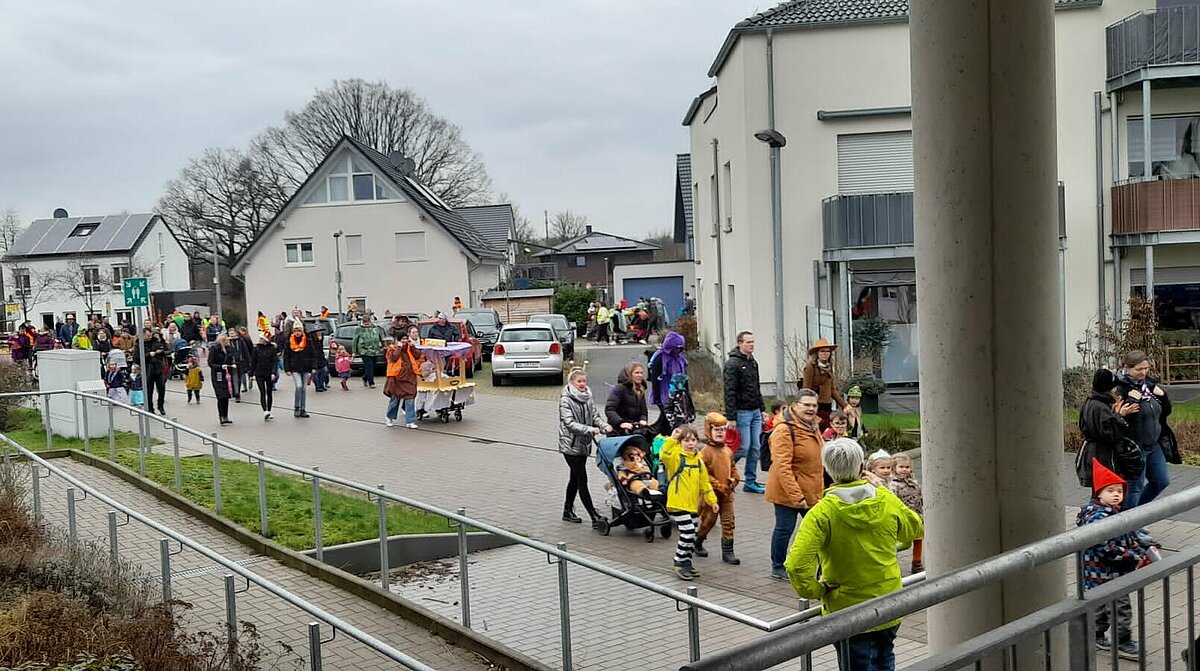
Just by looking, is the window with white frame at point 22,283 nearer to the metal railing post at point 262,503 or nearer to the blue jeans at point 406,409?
the blue jeans at point 406,409

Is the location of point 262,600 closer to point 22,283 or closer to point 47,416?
point 47,416

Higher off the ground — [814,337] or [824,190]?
[824,190]

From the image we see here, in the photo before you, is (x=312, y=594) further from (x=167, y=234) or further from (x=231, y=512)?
(x=167, y=234)

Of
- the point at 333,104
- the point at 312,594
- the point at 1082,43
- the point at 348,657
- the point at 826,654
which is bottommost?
the point at 312,594

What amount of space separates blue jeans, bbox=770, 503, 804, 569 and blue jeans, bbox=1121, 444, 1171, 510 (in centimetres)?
302

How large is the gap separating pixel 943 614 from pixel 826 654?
2.14m

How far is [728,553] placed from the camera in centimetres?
1036

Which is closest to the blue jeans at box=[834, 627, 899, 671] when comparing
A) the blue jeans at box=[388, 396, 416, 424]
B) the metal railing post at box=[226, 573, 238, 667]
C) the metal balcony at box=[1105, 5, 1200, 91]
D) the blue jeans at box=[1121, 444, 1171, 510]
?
the metal railing post at box=[226, 573, 238, 667]

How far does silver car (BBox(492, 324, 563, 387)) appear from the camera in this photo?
87.5 ft

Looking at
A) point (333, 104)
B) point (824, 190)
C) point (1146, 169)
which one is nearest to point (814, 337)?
point (824, 190)

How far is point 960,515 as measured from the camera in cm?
592

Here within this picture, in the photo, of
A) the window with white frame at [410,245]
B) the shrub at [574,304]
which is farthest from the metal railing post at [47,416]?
the shrub at [574,304]

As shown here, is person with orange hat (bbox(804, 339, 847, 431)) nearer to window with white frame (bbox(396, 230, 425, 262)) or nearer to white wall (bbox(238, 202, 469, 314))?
white wall (bbox(238, 202, 469, 314))

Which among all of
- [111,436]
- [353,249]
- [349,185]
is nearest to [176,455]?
[111,436]
